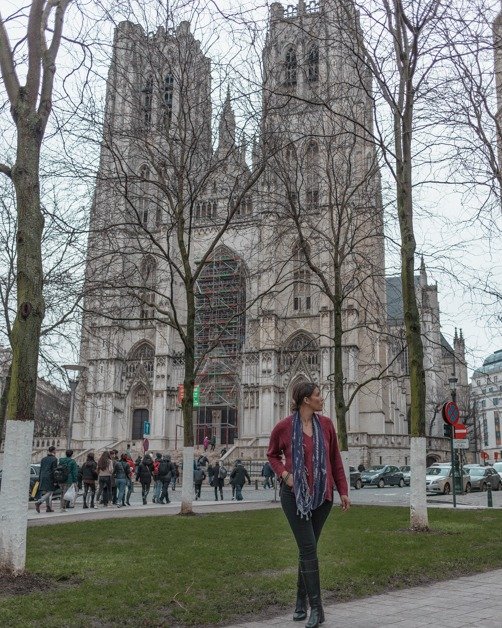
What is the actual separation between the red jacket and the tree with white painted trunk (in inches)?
127

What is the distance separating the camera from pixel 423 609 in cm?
543

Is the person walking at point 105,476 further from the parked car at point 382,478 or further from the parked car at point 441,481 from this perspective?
the parked car at point 382,478

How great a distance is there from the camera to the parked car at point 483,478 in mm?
33000

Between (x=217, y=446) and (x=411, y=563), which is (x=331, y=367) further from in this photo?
(x=411, y=563)

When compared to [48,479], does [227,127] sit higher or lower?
higher

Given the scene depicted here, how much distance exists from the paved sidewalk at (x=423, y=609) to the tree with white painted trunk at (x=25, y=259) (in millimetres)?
3124

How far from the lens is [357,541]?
32.0 feet

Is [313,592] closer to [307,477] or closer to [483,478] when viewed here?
[307,477]

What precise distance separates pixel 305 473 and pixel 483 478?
3171 centimetres

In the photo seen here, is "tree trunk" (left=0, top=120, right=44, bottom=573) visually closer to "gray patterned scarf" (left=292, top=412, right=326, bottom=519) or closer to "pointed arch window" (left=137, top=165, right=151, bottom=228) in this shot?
"gray patterned scarf" (left=292, top=412, right=326, bottom=519)

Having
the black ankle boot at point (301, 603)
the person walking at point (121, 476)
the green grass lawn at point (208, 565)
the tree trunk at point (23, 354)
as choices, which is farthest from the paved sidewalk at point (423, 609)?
the person walking at point (121, 476)

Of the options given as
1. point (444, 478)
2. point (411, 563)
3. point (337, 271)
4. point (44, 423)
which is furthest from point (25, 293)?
point (44, 423)

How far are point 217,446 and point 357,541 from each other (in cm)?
3984

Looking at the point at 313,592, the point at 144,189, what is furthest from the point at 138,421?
the point at 313,592
